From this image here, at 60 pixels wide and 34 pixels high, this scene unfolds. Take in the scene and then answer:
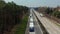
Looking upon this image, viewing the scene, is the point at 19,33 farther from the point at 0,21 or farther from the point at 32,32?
the point at 0,21

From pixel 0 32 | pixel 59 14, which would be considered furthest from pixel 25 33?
pixel 59 14

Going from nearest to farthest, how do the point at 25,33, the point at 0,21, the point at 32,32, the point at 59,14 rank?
the point at 0,21 < the point at 32,32 < the point at 25,33 < the point at 59,14

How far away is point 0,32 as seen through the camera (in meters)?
25.4

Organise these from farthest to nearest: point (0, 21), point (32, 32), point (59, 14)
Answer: point (59, 14) → point (32, 32) → point (0, 21)

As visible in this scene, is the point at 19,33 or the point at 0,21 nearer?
the point at 0,21

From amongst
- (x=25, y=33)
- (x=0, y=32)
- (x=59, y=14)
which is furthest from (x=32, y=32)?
(x=59, y=14)

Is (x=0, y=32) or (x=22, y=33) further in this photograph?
(x=22, y=33)

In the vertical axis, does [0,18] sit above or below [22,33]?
above

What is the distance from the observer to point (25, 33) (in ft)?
113

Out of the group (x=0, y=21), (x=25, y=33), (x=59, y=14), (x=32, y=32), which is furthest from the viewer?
(x=59, y=14)

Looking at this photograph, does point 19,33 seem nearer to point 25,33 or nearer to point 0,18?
point 25,33

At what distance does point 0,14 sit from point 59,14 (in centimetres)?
3314

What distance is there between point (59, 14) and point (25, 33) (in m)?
24.1

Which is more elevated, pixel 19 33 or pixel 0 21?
pixel 0 21
